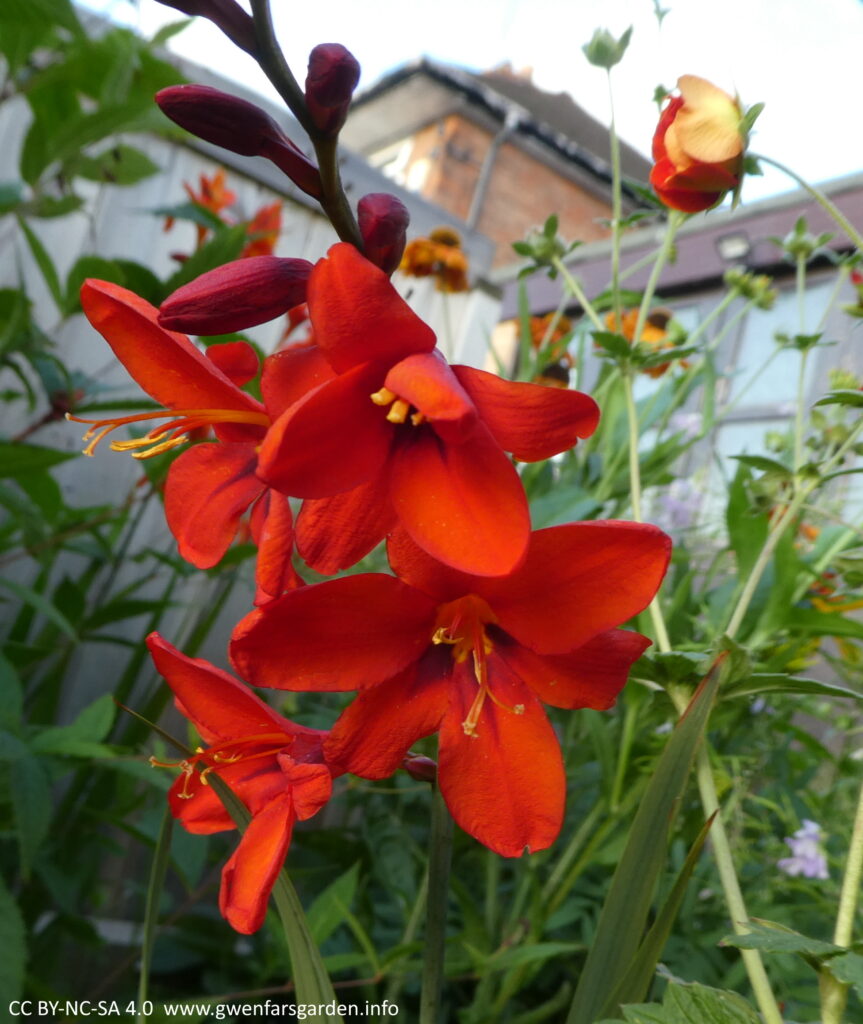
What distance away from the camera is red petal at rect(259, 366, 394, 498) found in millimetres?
318

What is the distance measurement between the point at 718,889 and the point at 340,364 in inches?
37.5

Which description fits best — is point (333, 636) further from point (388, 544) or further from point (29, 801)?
point (29, 801)

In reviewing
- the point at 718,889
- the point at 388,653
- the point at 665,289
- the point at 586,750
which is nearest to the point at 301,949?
the point at 388,653

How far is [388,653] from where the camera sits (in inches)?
15.1

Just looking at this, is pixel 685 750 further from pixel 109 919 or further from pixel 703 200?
pixel 109 919

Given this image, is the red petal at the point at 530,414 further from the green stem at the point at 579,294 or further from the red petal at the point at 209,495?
the green stem at the point at 579,294

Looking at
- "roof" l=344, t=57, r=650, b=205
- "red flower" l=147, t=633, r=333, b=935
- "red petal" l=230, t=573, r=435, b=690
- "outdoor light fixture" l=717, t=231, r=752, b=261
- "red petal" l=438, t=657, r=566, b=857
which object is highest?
"roof" l=344, t=57, r=650, b=205

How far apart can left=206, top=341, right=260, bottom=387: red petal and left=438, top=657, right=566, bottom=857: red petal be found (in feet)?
0.76

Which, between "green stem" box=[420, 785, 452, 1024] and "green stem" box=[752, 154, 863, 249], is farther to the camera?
"green stem" box=[752, 154, 863, 249]

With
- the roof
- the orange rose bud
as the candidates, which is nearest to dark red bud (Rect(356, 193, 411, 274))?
the orange rose bud

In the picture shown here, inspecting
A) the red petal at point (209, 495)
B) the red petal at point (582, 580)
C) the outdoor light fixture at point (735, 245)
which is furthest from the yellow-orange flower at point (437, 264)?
the outdoor light fixture at point (735, 245)

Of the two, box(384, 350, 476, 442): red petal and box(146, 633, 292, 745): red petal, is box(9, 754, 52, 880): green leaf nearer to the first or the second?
box(146, 633, 292, 745): red petal

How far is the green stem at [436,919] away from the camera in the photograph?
1.20ft

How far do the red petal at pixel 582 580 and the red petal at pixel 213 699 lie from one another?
15 centimetres
